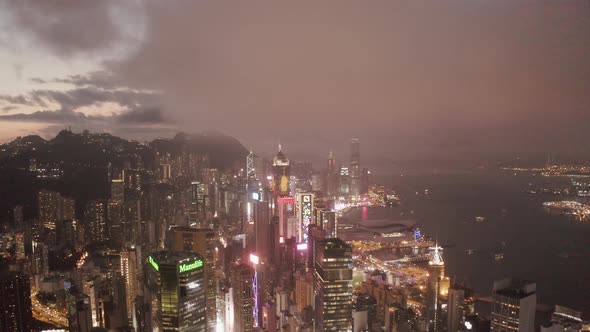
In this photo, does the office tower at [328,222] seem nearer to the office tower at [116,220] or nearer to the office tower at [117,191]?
the office tower at [116,220]

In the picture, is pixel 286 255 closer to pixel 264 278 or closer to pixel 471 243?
pixel 264 278

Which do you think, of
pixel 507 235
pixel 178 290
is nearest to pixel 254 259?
pixel 178 290

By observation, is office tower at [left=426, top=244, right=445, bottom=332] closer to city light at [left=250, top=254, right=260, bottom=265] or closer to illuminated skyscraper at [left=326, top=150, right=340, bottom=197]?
city light at [left=250, top=254, right=260, bottom=265]

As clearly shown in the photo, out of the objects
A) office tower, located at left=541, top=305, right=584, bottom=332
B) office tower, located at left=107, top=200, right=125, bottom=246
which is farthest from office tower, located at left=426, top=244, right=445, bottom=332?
office tower, located at left=107, top=200, right=125, bottom=246

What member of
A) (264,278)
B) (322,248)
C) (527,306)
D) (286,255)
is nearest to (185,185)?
(286,255)

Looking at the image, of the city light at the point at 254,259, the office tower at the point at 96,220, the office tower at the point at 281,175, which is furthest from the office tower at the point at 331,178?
the office tower at the point at 96,220
